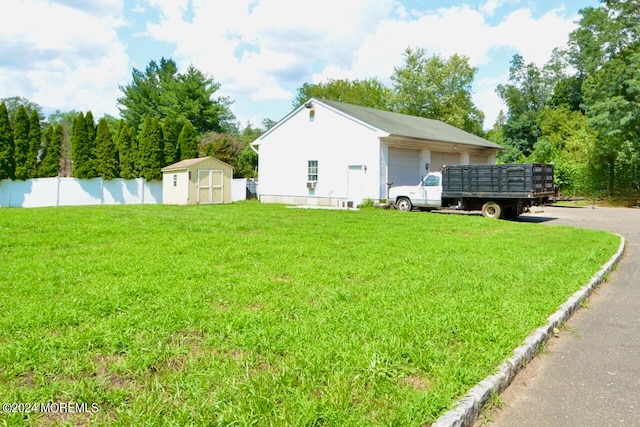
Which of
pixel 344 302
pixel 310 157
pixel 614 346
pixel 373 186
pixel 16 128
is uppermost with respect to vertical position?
pixel 16 128

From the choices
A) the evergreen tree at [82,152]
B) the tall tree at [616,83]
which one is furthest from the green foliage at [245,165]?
the tall tree at [616,83]

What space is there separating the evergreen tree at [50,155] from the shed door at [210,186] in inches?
388

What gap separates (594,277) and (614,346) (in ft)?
8.77

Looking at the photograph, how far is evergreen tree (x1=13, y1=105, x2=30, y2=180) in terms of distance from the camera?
24.3 m

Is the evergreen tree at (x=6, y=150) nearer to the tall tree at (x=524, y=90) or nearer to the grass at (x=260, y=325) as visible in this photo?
the grass at (x=260, y=325)

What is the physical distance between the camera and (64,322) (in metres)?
3.93

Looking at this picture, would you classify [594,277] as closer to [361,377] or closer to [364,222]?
[361,377]

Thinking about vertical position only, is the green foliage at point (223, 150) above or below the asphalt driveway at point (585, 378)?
above

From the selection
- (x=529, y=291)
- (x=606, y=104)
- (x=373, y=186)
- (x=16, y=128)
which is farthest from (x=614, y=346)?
(x=16, y=128)

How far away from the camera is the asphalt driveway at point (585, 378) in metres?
3.02

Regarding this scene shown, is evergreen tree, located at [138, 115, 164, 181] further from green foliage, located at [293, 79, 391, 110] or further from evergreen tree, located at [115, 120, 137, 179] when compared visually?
green foliage, located at [293, 79, 391, 110]

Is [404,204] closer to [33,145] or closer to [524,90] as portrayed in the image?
[33,145]

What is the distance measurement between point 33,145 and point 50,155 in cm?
96

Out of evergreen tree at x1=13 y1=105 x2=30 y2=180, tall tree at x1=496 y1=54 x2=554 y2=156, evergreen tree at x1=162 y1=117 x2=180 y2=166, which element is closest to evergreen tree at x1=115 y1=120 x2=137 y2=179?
evergreen tree at x1=162 y1=117 x2=180 y2=166
